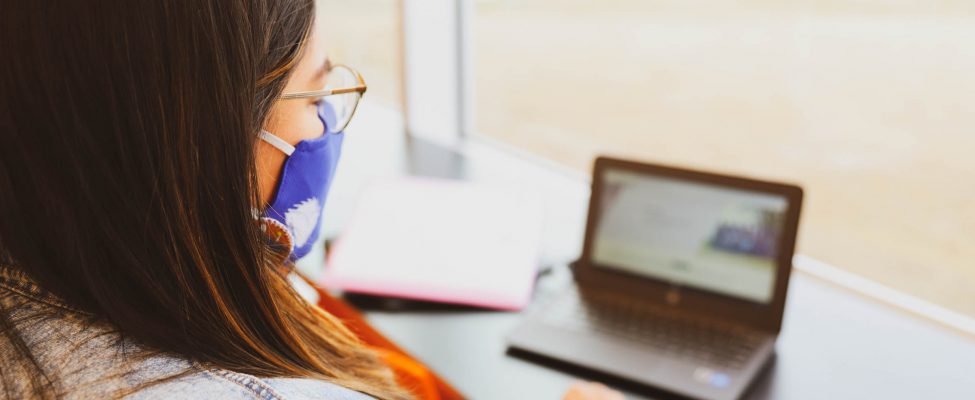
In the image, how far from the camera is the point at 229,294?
0.60m

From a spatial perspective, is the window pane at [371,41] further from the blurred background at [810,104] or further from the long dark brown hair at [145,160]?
the long dark brown hair at [145,160]

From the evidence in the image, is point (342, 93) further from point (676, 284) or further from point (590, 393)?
point (676, 284)

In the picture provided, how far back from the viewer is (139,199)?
0.54 m

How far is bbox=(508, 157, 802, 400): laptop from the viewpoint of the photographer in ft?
3.24

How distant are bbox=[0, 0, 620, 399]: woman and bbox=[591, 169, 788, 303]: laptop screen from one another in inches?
24.5

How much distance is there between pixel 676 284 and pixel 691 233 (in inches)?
3.2

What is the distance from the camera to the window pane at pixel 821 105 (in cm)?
119

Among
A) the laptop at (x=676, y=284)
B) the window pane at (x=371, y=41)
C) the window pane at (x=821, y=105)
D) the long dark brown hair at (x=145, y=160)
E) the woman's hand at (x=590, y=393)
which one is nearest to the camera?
the long dark brown hair at (x=145, y=160)

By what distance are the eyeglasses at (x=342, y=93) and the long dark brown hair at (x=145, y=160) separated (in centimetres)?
13

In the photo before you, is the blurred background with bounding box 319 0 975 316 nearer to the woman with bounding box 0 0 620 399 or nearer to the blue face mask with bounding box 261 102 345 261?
the blue face mask with bounding box 261 102 345 261

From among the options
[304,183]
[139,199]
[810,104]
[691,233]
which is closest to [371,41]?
[810,104]

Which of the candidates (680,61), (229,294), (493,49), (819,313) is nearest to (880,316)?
(819,313)

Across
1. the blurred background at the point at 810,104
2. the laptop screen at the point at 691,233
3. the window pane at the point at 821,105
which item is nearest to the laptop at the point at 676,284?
the laptop screen at the point at 691,233

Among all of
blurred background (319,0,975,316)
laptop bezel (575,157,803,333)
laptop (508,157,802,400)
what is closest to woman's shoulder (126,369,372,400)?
laptop (508,157,802,400)
